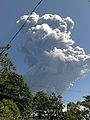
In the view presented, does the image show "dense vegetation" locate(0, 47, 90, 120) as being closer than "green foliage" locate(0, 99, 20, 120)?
No

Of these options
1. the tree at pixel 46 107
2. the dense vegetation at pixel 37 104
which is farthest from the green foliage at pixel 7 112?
the tree at pixel 46 107

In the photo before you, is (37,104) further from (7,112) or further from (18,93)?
(7,112)

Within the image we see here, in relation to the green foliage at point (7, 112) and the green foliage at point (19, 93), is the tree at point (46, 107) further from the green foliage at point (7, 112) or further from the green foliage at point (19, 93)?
the green foliage at point (7, 112)

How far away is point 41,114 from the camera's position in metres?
75.3

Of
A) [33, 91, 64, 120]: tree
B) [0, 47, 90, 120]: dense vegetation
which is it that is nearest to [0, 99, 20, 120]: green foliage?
[0, 47, 90, 120]: dense vegetation

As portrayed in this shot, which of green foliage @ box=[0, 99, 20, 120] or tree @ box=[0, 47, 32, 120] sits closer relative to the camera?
green foliage @ box=[0, 99, 20, 120]

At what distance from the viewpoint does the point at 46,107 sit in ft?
250

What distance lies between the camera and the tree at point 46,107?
7350cm

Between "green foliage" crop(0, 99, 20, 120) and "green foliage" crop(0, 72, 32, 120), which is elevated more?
"green foliage" crop(0, 72, 32, 120)

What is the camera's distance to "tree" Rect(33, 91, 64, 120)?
7350cm

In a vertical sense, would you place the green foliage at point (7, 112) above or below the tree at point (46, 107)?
below

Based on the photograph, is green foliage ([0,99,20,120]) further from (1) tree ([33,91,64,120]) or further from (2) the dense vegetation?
(1) tree ([33,91,64,120])

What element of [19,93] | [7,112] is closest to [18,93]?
[19,93]

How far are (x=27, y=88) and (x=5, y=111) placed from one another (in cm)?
2069
